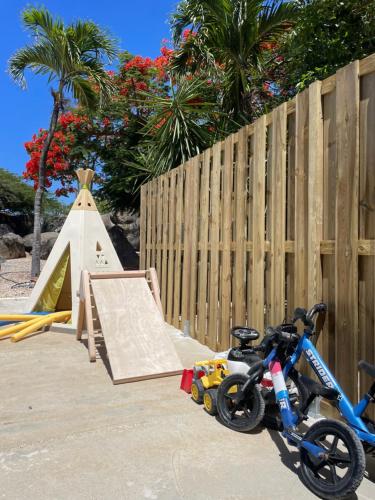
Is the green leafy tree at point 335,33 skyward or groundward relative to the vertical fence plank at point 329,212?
skyward

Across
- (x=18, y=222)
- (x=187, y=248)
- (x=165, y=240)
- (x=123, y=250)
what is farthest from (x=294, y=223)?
(x=18, y=222)

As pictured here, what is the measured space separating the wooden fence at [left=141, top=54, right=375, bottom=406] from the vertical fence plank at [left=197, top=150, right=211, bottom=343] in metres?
0.01

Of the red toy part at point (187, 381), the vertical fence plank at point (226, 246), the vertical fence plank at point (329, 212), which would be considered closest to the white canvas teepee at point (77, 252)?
the vertical fence plank at point (226, 246)

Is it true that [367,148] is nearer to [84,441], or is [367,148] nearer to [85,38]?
[84,441]

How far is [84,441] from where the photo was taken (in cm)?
275

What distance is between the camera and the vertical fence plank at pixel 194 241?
19.0ft

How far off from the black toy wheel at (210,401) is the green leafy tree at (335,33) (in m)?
5.23

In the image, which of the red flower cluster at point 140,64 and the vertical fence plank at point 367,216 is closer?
the vertical fence plank at point 367,216

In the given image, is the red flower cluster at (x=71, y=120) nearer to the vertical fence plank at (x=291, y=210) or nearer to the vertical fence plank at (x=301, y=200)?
the vertical fence plank at (x=291, y=210)

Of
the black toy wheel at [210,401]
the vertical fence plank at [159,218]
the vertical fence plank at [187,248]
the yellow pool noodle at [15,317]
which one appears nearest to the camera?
the black toy wheel at [210,401]

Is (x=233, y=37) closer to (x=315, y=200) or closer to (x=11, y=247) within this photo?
(x=315, y=200)

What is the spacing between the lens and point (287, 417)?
2508mm

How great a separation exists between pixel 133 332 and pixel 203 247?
5.37 ft

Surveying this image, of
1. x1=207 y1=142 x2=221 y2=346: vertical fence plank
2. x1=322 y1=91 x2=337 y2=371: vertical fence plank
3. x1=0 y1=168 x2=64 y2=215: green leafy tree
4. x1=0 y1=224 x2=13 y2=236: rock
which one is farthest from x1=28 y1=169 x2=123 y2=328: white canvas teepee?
x1=0 y1=168 x2=64 y2=215: green leafy tree
